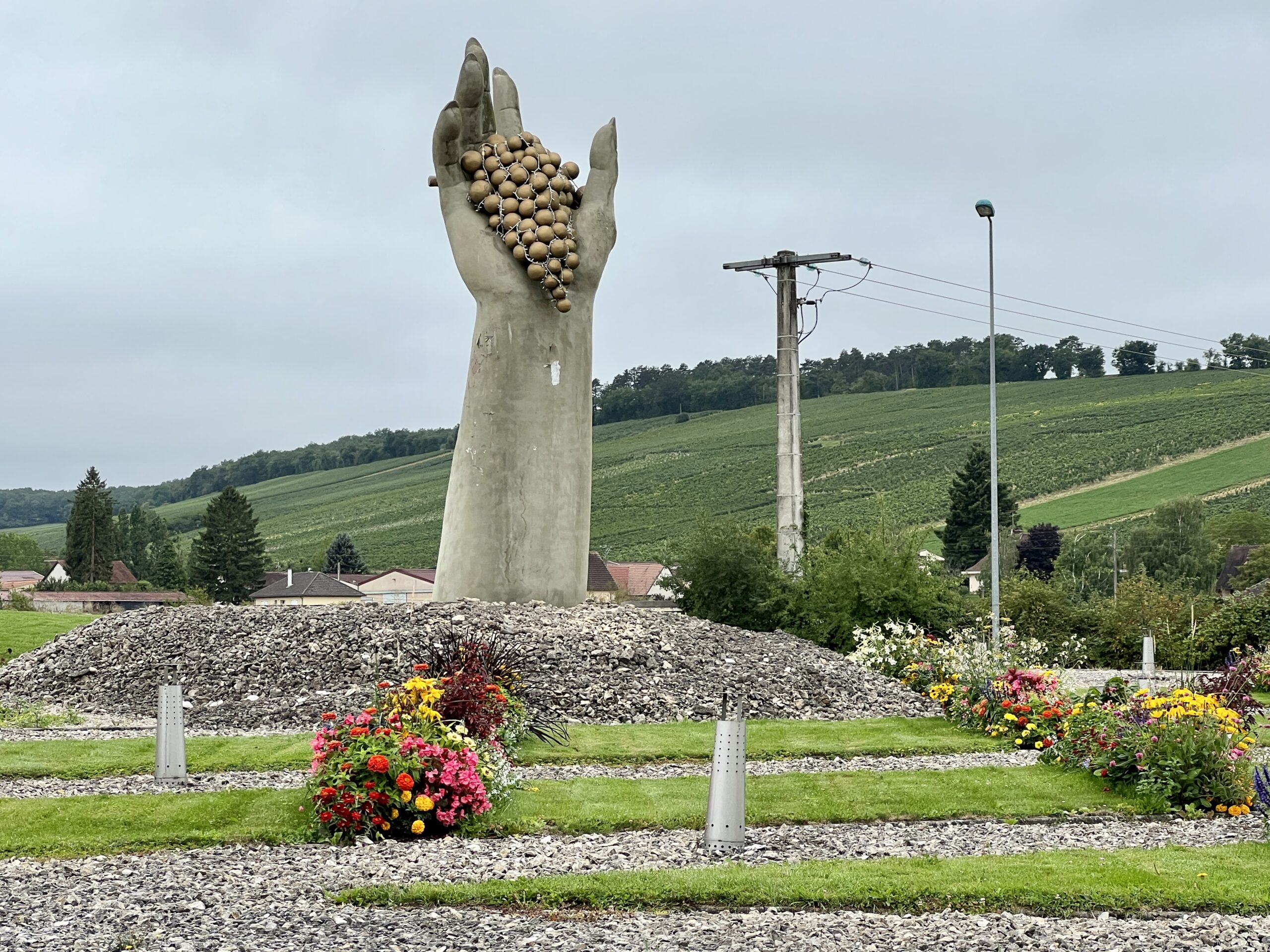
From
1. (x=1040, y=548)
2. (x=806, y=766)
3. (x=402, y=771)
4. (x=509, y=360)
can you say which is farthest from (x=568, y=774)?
(x=1040, y=548)

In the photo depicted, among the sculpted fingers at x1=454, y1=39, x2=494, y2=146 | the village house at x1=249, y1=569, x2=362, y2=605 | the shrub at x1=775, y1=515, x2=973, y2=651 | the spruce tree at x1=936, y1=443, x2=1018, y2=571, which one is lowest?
the village house at x1=249, y1=569, x2=362, y2=605

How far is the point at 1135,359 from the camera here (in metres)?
120

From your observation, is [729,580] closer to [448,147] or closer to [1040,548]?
[448,147]

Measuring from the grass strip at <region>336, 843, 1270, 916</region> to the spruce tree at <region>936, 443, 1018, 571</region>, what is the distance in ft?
186

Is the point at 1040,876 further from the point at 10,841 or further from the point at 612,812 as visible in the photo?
the point at 10,841

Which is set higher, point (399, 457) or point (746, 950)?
point (399, 457)

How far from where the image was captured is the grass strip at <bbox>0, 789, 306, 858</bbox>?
350 inches

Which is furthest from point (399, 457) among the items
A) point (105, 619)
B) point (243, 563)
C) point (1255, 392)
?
point (105, 619)

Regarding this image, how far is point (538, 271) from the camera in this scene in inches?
786

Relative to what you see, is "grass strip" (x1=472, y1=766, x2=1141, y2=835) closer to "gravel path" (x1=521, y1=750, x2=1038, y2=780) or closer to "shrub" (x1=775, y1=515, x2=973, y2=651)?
"gravel path" (x1=521, y1=750, x2=1038, y2=780)

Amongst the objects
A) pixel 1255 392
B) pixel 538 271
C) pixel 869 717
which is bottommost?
pixel 869 717

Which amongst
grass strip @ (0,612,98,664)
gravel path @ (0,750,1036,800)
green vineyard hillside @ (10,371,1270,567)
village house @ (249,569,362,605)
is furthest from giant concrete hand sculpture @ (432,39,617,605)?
green vineyard hillside @ (10,371,1270,567)

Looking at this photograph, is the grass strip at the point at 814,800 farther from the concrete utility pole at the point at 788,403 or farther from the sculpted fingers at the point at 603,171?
the concrete utility pole at the point at 788,403

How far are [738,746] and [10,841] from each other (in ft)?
16.2
